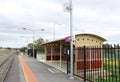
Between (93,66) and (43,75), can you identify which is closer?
(93,66)

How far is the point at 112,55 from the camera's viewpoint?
588 inches

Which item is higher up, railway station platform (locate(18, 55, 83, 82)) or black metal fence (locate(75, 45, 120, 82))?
black metal fence (locate(75, 45, 120, 82))

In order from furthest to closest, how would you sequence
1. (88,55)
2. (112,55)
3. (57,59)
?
(57,59)
(88,55)
(112,55)

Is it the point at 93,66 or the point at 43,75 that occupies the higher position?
the point at 93,66

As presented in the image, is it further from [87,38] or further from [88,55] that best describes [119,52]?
[87,38]

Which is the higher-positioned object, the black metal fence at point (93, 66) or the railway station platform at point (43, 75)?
the black metal fence at point (93, 66)

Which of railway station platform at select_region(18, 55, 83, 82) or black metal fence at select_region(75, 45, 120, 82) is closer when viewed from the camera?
black metal fence at select_region(75, 45, 120, 82)

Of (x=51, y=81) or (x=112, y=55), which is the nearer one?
(x=112, y=55)

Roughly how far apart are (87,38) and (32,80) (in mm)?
7533

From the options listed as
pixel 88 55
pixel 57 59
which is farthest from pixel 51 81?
pixel 57 59

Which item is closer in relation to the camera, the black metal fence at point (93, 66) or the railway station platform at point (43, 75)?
the black metal fence at point (93, 66)

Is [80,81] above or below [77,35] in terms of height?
below

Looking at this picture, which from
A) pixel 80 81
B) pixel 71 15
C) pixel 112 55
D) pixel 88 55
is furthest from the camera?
pixel 88 55

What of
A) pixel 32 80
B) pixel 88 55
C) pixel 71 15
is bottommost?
pixel 32 80
